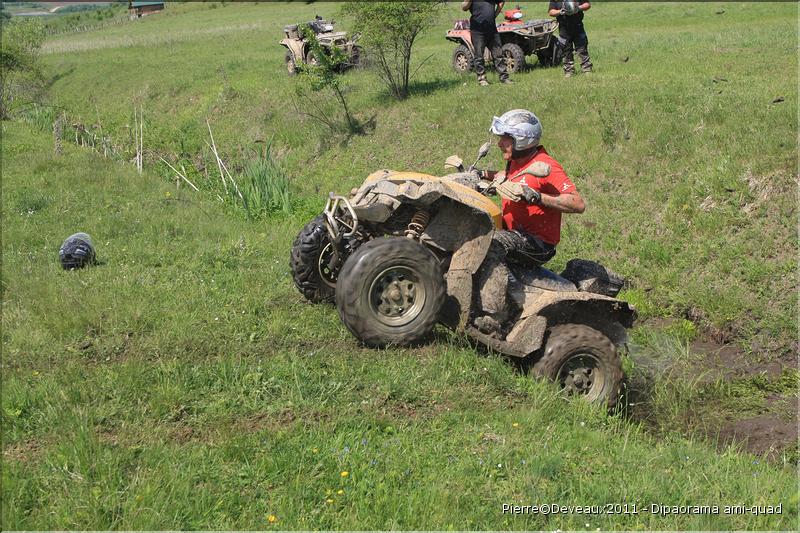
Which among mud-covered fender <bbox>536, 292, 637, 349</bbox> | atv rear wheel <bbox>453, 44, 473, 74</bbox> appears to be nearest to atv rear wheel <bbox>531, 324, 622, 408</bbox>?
mud-covered fender <bbox>536, 292, 637, 349</bbox>

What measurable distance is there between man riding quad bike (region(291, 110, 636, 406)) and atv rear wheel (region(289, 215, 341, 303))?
0.07 m

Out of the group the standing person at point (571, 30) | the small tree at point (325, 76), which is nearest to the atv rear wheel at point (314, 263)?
the small tree at point (325, 76)

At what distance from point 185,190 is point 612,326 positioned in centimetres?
965

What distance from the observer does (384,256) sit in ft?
20.8

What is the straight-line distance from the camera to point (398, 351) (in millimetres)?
6609

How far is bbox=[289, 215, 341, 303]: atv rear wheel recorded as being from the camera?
24.4 feet

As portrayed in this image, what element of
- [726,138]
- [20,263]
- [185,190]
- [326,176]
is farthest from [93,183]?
[726,138]

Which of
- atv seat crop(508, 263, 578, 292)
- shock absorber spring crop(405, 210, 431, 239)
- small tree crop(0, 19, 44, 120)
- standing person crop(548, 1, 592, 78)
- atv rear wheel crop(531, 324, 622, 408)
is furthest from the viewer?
small tree crop(0, 19, 44, 120)

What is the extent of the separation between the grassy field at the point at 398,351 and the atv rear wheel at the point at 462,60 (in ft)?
2.86

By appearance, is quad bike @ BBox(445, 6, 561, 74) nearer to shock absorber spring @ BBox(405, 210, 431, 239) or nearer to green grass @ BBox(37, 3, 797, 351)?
green grass @ BBox(37, 3, 797, 351)

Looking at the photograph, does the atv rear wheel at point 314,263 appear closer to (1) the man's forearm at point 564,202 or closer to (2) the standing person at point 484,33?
(1) the man's forearm at point 564,202

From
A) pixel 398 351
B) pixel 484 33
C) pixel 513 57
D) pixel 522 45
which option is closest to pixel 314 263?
pixel 398 351

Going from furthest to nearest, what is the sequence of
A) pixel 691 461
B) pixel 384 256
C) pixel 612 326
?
pixel 612 326 → pixel 384 256 → pixel 691 461

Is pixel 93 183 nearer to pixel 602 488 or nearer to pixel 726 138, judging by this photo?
pixel 726 138
